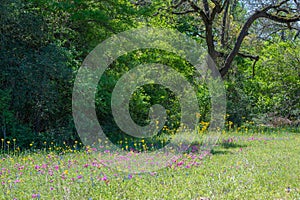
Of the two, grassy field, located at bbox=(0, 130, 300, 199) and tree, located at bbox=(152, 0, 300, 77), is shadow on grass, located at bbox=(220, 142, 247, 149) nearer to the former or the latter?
grassy field, located at bbox=(0, 130, 300, 199)

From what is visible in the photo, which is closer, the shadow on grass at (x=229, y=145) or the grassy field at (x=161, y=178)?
the grassy field at (x=161, y=178)

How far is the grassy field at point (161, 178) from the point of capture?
5184mm

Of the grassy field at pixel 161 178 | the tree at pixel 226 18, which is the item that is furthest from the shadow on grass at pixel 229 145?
the tree at pixel 226 18

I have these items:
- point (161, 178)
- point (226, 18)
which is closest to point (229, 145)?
point (161, 178)

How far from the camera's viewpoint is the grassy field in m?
5.18

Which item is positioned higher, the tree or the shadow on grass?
the tree

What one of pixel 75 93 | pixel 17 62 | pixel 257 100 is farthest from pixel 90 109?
pixel 257 100

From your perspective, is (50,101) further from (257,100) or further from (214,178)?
(257,100)

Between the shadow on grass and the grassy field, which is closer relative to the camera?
the grassy field

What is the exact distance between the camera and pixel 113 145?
10.1m

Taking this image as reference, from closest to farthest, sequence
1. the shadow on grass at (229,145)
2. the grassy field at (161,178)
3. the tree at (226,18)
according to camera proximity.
Result: the grassy field at (161,178) → the shadow on grass at (229,145) → the tree at (226,18)

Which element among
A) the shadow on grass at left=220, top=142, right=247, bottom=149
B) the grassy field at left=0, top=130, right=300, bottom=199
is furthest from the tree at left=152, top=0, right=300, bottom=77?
the grassy field at left=0, top=130, right=300, bottom=199

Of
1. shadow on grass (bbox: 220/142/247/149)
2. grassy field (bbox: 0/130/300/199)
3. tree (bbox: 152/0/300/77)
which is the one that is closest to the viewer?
grassy field (bbox: 0/130/300/199)

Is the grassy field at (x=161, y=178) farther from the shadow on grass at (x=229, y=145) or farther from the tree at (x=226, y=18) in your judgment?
the tree at (x=226, y=18)
